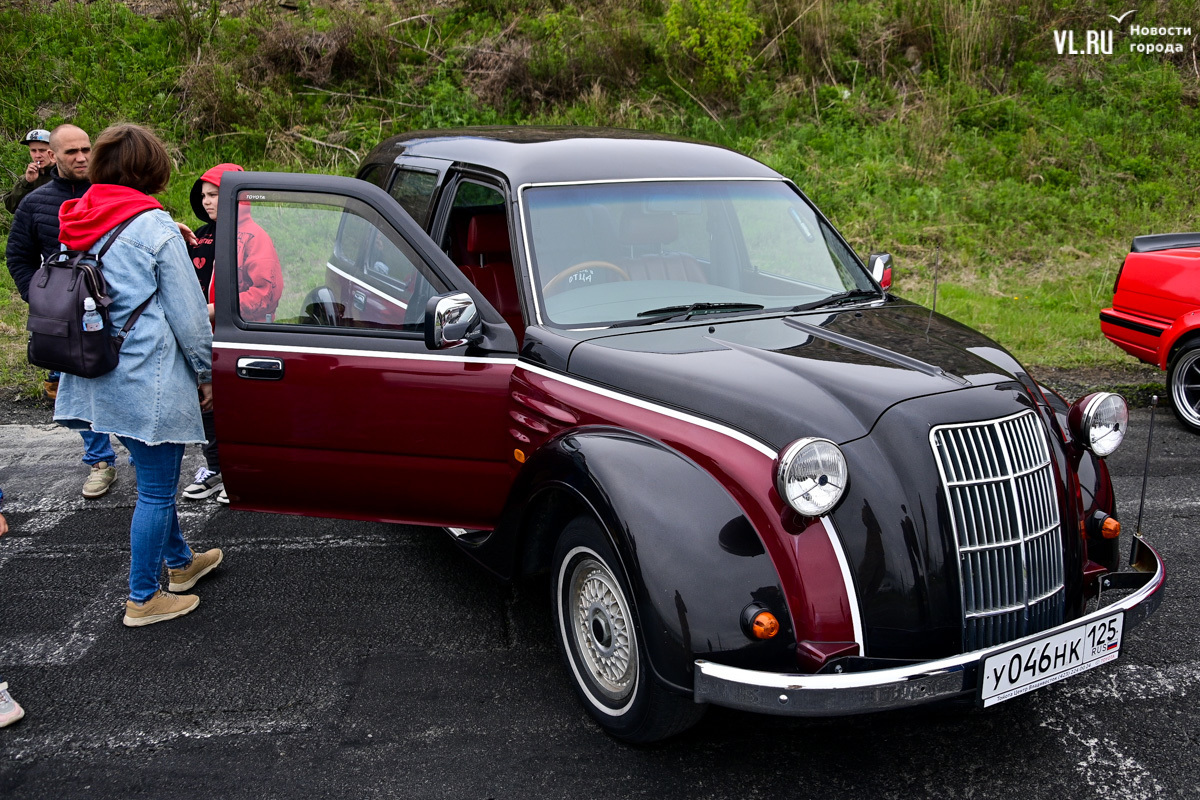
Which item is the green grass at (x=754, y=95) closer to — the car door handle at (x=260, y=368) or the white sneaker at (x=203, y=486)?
the white sneaker at (x=203, y=486)

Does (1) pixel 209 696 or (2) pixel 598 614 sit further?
(1) pixel 209 696

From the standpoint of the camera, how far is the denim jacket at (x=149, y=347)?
371cm

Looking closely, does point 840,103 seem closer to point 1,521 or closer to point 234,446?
point 234,446

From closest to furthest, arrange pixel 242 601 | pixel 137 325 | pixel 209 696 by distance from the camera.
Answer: pixel 209 696 → pixel 137 325 → pixel 242 601

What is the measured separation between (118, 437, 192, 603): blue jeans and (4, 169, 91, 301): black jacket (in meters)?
2.32

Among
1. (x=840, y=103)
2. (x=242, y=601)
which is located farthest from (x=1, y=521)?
(x=840, y=103)

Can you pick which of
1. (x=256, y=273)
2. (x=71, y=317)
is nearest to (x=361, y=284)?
(x=256, y=273)

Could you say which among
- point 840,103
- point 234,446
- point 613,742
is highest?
point 840,103

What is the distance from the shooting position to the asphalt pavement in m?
3.04

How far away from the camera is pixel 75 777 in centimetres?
308

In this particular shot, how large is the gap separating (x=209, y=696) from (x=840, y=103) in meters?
11.6

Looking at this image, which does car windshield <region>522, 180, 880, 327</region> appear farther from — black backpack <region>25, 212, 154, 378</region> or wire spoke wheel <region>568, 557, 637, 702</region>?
black backpack <region>25, 212, 154, 378</region>

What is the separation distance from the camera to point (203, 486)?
5590 millimetres

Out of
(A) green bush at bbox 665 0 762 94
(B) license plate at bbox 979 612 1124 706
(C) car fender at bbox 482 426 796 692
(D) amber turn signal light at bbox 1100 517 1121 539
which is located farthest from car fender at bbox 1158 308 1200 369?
(A) green bush at bbox 665 0 762 94
